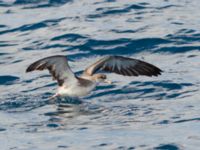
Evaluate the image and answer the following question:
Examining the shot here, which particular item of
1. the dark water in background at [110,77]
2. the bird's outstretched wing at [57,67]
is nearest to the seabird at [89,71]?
the bird's outstretched wing at [57,67]

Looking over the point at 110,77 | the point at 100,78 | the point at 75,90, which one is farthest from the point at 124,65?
the point at 110,77

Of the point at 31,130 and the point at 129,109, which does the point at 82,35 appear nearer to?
the point at 129,109

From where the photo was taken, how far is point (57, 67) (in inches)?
620

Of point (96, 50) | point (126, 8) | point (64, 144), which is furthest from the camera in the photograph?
point (126, 8)

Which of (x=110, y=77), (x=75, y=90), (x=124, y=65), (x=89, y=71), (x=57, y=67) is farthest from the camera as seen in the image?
(x=110, y=77)

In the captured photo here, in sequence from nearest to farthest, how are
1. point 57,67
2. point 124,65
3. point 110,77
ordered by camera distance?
point 57,67
point 124,65
point 110,77

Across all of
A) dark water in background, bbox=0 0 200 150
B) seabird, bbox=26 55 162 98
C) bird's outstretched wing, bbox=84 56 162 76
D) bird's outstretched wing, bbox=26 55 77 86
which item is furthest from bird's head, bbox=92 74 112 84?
bird's outstretched wing, bbox=26 55 77 86

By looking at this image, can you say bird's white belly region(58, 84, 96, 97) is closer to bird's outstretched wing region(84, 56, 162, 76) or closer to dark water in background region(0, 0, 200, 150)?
dark water in background region(0, 0, 200, 150)

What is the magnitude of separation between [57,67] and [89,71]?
1.09m

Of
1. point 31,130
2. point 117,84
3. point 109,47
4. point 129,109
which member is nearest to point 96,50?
point 109,47

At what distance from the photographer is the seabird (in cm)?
1567

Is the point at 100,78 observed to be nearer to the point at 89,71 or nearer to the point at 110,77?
the point at 89,71

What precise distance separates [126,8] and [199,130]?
33.5 ft

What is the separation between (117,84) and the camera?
17422 millimetres
